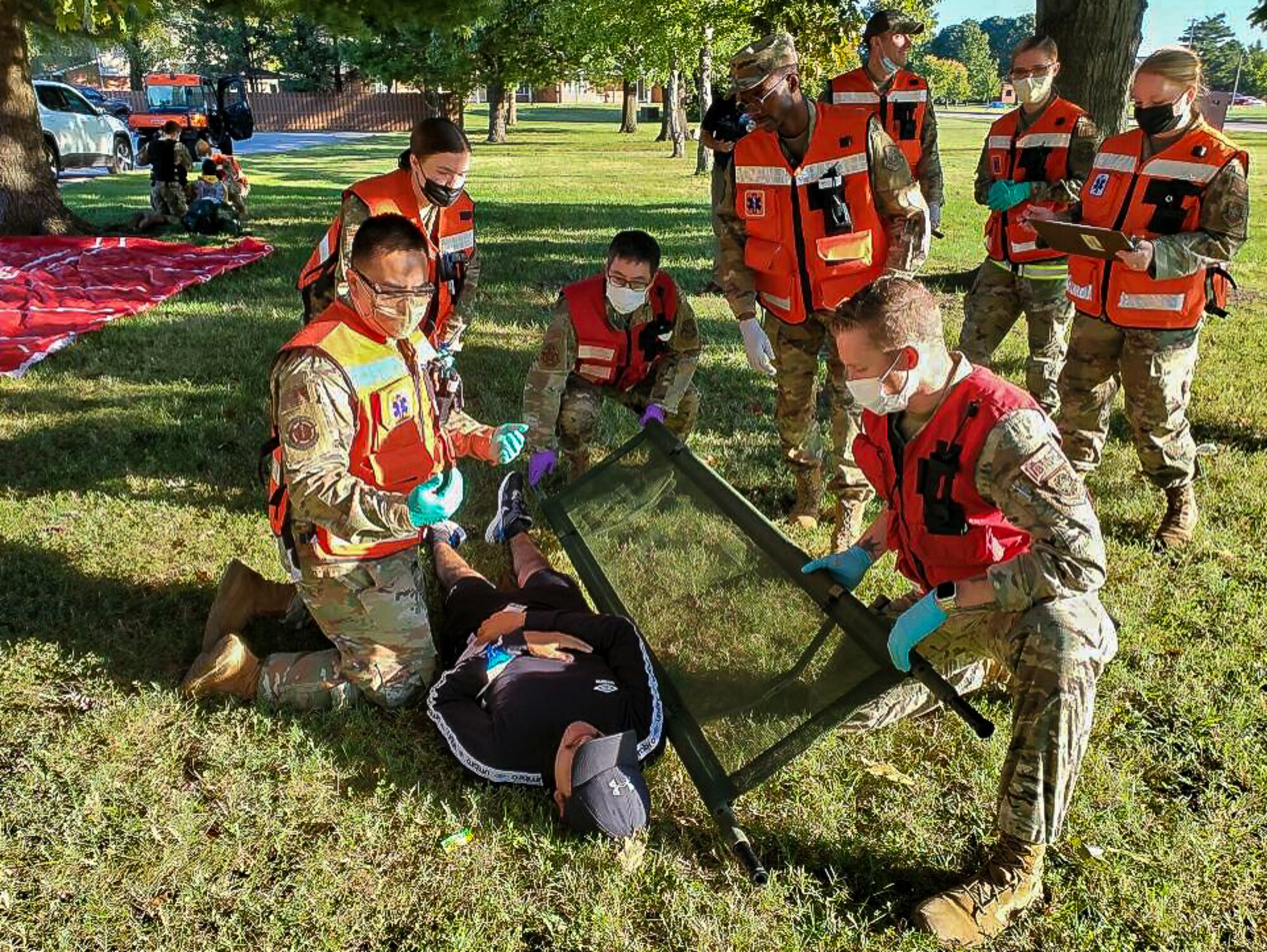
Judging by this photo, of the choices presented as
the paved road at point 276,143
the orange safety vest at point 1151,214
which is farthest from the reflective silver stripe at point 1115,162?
the paved road at point 276,143

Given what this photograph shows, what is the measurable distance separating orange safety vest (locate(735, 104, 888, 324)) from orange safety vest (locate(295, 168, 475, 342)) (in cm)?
148

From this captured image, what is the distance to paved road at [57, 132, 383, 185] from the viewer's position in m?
21.3

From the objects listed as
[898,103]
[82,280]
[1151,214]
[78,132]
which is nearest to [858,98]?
[898,103]

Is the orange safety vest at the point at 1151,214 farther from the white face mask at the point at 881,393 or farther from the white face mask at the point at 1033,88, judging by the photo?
the white face mask at the point at 881,393

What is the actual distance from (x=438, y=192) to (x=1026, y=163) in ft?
11.7

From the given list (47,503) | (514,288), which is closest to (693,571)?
(47,503)

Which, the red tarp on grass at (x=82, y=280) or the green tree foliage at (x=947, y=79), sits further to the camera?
the green tree foliage at (x=947, y=79)

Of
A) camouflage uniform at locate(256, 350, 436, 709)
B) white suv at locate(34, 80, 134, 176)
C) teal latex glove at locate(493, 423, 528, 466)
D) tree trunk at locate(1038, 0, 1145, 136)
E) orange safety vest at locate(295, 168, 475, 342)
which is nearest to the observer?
camouflage uniform at locate(256, 350, 436, 709)

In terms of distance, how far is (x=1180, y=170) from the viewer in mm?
4176

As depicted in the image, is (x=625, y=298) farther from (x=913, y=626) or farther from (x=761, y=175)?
(x=913, y=626)

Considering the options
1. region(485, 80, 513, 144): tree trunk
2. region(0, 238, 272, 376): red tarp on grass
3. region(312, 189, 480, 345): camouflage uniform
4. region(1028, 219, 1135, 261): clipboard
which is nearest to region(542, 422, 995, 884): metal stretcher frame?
region(312, 189, 480, 345): camouflage uniform

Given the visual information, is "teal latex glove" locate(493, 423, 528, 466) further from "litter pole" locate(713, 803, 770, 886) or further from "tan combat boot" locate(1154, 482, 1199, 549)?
"tan combat boot" locate(1154, 482, 1199, 549)

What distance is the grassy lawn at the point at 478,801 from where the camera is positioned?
2568mm

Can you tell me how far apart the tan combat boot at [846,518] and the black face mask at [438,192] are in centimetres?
242
